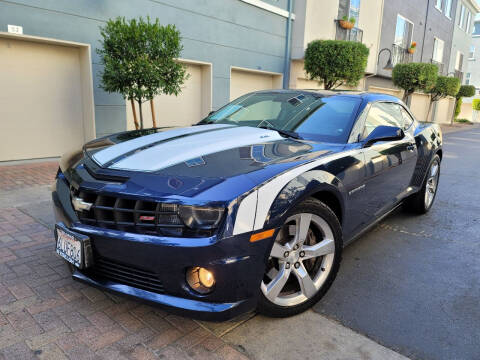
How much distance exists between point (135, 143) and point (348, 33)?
46.3ft

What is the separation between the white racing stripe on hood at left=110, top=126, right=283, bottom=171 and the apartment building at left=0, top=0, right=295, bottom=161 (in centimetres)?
535

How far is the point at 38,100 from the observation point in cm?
702

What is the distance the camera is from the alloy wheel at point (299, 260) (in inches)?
87.4

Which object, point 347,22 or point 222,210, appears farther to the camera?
point 347,22

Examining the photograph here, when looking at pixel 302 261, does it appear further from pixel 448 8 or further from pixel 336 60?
pixel 448 8

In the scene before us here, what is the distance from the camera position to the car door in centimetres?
306

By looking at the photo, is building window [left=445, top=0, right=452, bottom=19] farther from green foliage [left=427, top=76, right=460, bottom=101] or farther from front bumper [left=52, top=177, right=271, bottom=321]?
front bumper [left=52, top=177, right=271, bottom=321]

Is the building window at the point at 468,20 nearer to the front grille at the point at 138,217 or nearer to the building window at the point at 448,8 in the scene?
the building window at the point at 448,8

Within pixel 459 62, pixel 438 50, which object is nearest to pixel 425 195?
pixel 438 50

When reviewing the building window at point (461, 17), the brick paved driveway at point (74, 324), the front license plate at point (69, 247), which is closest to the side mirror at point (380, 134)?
the brick paved driveway at point (74, 324)

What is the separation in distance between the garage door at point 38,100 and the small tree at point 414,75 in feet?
46.3

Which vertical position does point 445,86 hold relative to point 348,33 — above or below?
below

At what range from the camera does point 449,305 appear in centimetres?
266

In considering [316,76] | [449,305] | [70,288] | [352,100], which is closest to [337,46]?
[316,76]
